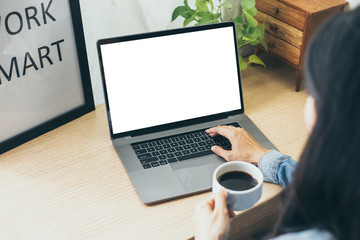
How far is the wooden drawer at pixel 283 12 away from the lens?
1.20 meters

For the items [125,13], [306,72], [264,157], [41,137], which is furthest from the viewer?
[125,13]

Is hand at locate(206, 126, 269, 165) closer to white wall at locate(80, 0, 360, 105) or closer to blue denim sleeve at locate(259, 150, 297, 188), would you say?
blue denim sleeve at locate(259, 150, 297, 188)

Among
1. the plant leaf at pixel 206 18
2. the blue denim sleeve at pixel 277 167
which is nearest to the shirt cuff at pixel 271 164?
the blue denim sleeve at pixel 277 167

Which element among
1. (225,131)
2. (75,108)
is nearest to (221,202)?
(225,131)

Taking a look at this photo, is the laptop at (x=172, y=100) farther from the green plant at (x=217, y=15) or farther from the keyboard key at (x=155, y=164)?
the green plant at (x=217, y=15)

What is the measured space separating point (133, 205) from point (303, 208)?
415 mm

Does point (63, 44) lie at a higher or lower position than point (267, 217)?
higher

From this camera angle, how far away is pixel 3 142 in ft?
3.30

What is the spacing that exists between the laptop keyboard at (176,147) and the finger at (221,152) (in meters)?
0.02

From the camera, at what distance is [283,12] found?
1.24 metres

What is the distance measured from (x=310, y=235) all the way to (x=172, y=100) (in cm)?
57

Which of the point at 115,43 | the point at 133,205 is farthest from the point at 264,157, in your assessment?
the point at 115,43

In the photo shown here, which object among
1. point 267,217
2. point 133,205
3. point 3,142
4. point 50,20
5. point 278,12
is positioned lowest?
point 267,217

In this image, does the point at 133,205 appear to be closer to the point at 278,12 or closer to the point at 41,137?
the point at 41,137
